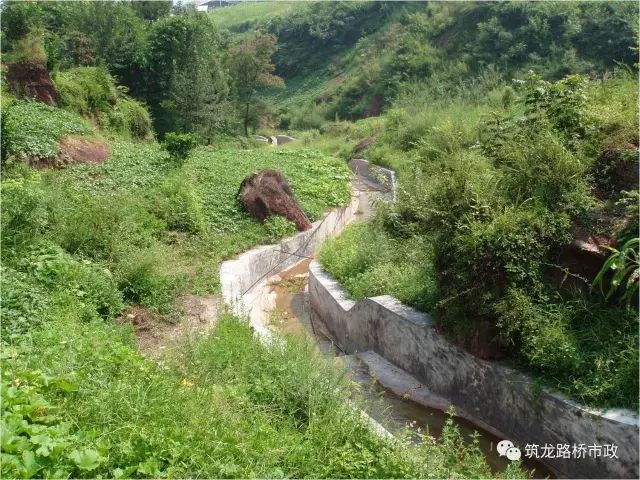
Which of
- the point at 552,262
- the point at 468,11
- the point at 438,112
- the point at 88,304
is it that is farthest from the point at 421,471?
the point at 468,11

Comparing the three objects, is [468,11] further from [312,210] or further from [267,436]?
[267,436]

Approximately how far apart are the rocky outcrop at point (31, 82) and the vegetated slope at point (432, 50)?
1701 cm

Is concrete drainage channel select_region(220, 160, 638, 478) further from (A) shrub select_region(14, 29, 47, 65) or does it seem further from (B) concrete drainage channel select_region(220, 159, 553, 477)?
(A) shrub select_region(14, 29, 47, 65)

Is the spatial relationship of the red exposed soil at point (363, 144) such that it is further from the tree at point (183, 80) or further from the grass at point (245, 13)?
the grass at point (245, 13)

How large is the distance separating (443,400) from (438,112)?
17501 millimetres

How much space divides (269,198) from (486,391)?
7.89 metres

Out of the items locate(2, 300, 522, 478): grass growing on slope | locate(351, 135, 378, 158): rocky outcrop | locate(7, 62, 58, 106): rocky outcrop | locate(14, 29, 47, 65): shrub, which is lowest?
locate(351, 135, 378, 158): rocky outcrop

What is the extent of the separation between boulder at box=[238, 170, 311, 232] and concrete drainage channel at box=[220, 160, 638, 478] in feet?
5.29

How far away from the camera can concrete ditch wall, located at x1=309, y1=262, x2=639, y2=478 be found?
5.09m

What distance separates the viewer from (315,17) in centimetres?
5659

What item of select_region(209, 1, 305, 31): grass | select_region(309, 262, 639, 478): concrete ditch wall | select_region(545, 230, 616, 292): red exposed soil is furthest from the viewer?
select_region(209, 1, 305, 31): grass

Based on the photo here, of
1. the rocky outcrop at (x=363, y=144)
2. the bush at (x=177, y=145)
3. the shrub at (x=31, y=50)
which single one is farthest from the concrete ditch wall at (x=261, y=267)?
the rocky outcrop at (x=363, y=144)

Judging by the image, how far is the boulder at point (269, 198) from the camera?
12969mm

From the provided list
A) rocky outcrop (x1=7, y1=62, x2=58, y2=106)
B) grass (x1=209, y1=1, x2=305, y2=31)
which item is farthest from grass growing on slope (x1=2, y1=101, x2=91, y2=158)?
grass (x1=209, y1=1, x2=305, y2=31)
